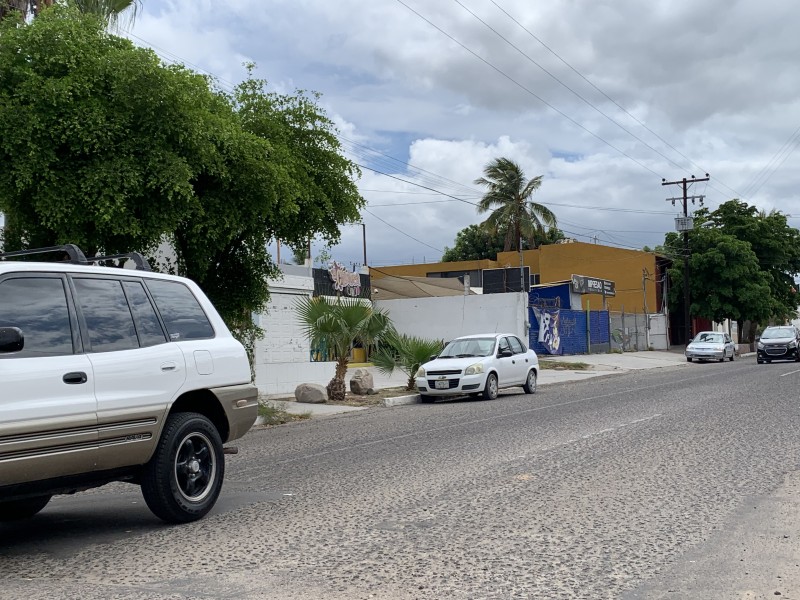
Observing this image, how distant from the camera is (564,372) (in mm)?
33125

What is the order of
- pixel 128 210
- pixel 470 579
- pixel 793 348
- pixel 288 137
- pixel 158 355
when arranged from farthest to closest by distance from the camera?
pixel 793 348 → pixel 288 137 → pixel 128 210 → pixel 158 355 → pixel 470 579

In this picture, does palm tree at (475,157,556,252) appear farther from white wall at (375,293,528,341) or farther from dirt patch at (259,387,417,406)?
dirt patch at (259,387,417,406)

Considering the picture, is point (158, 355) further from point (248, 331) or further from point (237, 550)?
point (248, 331)

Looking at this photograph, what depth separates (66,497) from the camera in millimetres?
8836

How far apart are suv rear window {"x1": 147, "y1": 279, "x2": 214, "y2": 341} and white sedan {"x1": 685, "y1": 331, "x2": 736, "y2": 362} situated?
38.0m

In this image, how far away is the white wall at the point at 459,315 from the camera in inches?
1555

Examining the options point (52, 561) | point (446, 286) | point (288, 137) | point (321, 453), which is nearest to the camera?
point (52, 561)

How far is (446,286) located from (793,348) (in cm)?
2250

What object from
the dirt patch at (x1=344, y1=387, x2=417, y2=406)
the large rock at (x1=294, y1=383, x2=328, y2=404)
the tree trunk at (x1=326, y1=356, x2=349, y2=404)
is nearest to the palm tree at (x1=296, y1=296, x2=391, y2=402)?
the tree trunk at (x1=326, y1=356, x2=349, y2=404)

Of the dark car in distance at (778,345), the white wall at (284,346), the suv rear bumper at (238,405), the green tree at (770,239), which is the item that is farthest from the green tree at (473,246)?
the suv rear bumper at (238,405)

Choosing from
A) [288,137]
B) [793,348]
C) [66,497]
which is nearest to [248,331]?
[288,137]

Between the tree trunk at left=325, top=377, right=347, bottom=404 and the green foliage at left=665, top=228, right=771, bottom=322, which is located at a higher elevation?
the green foliage at left=665, top=228, right=771, bottom=322

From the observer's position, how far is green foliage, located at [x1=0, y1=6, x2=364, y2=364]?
11.7m

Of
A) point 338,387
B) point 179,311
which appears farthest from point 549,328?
point 179,311
